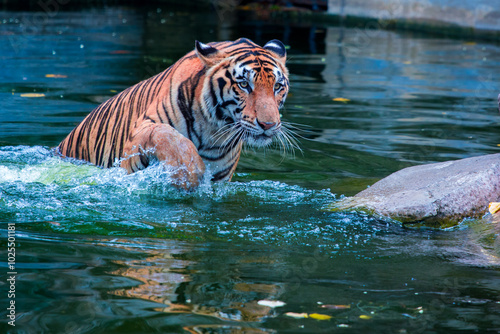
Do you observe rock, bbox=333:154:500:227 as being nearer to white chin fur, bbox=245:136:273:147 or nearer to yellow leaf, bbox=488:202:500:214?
yellow leaf, bbox=488:202:500:214

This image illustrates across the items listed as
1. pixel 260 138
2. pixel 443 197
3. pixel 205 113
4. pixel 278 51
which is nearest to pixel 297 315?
pixel 443 197

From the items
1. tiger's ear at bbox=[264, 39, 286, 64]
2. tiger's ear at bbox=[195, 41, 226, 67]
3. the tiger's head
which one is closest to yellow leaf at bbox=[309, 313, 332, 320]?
the tiger's head

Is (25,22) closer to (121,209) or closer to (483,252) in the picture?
(121,209)

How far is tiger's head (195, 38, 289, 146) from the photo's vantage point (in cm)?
456

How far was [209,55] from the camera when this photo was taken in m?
4.82

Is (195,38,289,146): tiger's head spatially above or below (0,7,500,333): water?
above

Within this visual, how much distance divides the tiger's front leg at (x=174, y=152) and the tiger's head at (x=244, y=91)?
1.07 feet

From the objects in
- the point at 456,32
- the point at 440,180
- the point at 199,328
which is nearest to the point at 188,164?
the point at 440,180

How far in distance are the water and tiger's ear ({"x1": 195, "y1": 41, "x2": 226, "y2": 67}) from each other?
849 mm

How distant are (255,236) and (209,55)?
4.70ft

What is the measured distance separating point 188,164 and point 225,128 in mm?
479

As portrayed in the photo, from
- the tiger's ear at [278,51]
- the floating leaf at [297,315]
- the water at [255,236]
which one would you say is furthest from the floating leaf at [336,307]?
the tiger's ear at [278,51]

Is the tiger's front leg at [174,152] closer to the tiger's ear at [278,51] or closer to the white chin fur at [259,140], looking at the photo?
the white chin fur at [259,140]

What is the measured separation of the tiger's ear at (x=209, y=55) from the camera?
479cm
